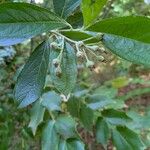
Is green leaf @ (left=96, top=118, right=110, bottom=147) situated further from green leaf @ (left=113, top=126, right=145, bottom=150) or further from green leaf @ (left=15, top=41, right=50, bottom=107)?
green leaf @ (left=15, top=41, right=50, bottom=107)

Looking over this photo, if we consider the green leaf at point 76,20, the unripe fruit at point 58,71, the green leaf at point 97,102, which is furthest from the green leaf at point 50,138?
the unripe fruit at point 58,71

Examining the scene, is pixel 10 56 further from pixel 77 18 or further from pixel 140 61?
pixel 140 61

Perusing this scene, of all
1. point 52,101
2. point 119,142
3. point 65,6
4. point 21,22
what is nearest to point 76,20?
point 65,6

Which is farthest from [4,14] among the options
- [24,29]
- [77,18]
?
[77,18]

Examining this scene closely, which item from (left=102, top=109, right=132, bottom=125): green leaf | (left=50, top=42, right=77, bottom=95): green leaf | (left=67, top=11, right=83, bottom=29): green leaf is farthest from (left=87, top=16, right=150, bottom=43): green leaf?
(left=102, top=109, right=132, bottom=125): green leaf

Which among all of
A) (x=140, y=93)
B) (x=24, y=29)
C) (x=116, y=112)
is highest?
(x=24, y=29)

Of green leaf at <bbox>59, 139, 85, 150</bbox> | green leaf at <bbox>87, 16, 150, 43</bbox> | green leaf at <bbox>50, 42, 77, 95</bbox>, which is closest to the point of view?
green leaf at <bbox>87, 16, 150, 43</bbox>
